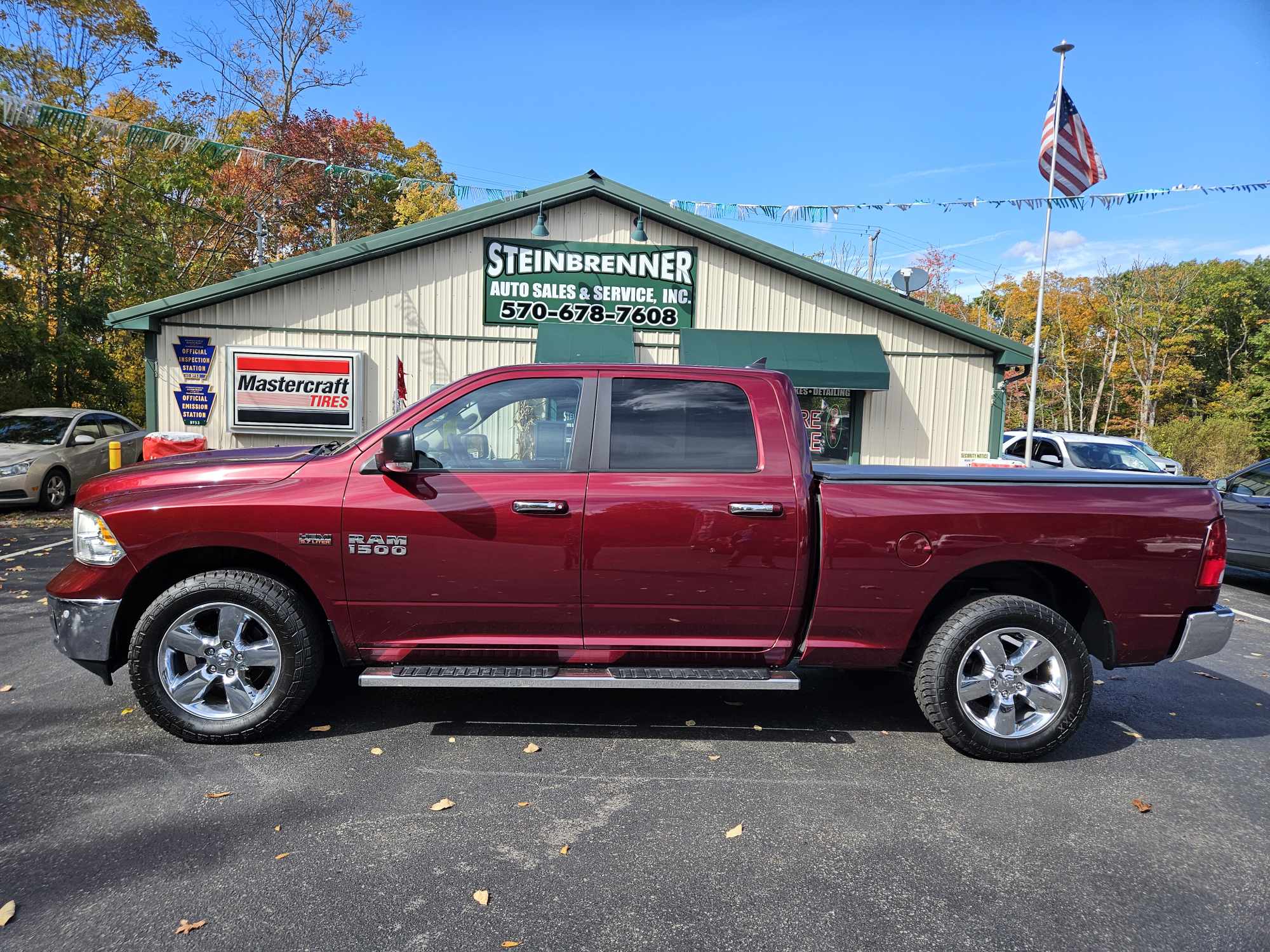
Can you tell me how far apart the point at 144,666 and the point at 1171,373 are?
52386mm

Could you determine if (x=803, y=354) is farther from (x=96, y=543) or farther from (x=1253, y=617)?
(x=96, y=543)

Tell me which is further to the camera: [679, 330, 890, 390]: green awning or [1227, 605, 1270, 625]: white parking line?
[679, 330, 890, 390]: green awning

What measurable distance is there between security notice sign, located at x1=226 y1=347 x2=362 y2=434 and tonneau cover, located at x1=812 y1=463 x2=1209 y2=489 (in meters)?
9.85

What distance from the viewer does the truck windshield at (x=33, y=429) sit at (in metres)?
12.1

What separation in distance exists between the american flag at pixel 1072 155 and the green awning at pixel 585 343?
9.27m

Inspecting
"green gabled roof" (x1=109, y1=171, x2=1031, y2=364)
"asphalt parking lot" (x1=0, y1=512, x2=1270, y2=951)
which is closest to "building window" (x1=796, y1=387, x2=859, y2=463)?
"green gabled roof" (x1=109, y1=171, x2=1031, y2=364)

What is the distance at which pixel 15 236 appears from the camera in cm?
1453

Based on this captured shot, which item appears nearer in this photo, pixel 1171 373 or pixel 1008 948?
pixel 1008 948

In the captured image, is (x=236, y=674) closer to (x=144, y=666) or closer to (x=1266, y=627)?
(x=144, y=666)

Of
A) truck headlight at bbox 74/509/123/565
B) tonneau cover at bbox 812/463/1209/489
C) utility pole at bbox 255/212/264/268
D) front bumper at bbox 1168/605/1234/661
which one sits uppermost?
utility pole at bbox 255/212/264/268

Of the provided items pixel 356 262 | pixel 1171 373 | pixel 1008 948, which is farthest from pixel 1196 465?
pixel 1008 948

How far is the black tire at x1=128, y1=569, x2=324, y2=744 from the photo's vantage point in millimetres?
3621

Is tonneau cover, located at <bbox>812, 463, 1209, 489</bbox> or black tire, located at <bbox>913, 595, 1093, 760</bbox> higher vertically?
tonneau cover, located at <bbox>812, 463, 1209, 489</bbox>

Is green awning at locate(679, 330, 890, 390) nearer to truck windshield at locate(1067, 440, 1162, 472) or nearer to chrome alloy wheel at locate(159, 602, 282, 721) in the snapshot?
truck windshield at locate(1067, 440, 1162, 472)
